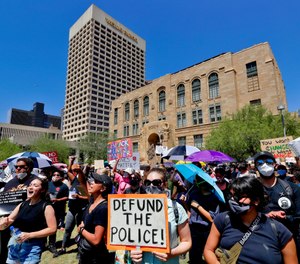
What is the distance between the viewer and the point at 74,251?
17.0 feet

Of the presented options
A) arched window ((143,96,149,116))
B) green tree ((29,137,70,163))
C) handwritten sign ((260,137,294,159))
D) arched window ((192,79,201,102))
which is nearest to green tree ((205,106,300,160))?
handwritten sign ((260,137,294,159))

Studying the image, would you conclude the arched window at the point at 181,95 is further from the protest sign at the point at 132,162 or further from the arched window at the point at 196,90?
the protest sign at the point at 132,162

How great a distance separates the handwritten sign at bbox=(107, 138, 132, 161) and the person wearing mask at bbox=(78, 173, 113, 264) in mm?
6913

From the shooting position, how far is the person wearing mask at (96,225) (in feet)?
8.33

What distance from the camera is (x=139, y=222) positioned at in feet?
6.64

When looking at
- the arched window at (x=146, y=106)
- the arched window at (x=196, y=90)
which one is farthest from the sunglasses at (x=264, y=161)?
the arched window at (x=146, y=106)

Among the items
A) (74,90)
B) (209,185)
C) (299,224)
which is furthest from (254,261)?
(74,90)

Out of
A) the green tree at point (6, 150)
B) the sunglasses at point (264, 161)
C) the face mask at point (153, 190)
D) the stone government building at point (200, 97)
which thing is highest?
the stone government building at point (200, 97)

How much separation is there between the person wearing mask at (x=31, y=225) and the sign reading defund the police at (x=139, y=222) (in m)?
1.19

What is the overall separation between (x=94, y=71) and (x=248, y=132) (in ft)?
297

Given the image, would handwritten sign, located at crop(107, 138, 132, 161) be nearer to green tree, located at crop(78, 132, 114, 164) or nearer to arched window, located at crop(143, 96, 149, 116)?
arched window, located at crop(143, 96, 149, 116)

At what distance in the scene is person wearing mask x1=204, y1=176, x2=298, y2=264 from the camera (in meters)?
1.85

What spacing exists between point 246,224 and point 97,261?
1.93 metres

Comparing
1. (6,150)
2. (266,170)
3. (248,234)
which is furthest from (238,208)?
(6,150)
